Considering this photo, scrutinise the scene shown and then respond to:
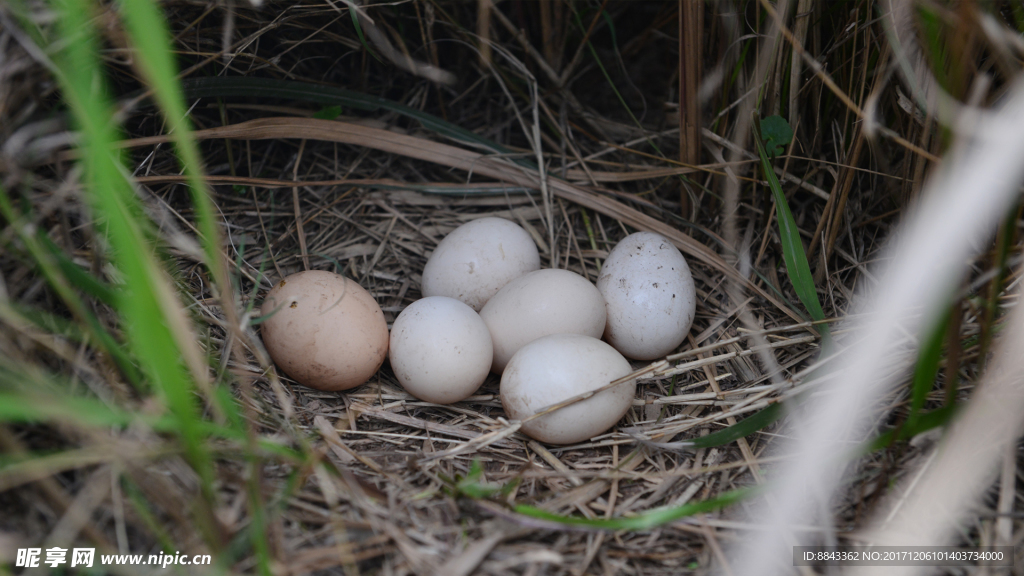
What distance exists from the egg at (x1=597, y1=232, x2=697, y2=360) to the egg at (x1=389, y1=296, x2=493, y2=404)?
13.4 inches

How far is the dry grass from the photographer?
883 millimetres

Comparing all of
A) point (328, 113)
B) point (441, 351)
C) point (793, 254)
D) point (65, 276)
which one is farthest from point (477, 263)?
point (65, 276)

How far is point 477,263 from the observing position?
1.57m

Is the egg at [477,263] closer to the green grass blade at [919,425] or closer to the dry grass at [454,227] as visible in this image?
the dry grass at [454,227]

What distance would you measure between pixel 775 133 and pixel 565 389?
30.3 inches

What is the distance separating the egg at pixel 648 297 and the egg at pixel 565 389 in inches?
6.7

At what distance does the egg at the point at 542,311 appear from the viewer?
1431mm

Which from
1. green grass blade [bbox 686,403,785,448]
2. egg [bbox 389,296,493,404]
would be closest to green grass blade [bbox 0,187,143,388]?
egg [bbox 389,296,493,404]

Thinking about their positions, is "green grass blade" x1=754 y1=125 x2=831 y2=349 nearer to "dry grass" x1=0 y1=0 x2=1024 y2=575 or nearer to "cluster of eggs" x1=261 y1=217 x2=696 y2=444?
"dry grass" x1=0 y1=0 x2=1024 y2=575

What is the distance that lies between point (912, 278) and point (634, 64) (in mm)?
1571

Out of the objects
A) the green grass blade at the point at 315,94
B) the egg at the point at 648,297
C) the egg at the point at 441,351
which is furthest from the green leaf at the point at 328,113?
the egg at the point at 648,297

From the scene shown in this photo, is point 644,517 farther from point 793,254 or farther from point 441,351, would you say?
point 793,254

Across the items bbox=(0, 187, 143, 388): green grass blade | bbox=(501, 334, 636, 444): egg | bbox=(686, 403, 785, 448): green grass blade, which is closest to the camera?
bbox=(0, 187, 143, 388): green grass blade

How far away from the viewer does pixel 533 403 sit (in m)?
1.27
